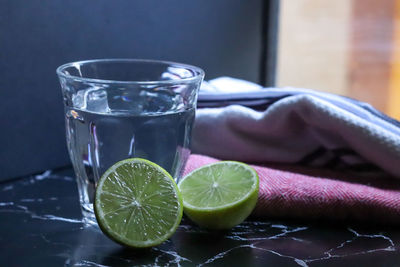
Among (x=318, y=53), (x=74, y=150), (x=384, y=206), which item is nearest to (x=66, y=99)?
(x=74, y=150)

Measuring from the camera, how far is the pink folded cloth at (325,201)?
2.54 ft

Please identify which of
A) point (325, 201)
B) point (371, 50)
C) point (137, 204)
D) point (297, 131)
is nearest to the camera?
point (137, 204)

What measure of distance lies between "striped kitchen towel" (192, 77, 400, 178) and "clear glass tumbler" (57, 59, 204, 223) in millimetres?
159

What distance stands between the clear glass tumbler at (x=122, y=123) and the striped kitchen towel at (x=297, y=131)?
16 centimetres

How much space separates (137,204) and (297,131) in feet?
1.18

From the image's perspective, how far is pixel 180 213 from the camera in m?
0.69

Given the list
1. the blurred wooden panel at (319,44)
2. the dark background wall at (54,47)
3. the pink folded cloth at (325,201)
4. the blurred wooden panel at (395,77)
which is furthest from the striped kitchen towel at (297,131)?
the blurred wooden panel at (395,77)

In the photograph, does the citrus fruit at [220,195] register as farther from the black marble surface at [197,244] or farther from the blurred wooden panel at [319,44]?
the blurred wooden panel at [319,44]

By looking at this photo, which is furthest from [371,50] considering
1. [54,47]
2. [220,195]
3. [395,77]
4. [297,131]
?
[220,195]

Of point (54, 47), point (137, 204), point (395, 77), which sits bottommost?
point (395, 77)

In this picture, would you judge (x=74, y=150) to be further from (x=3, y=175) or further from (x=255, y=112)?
(x=255, y=112)

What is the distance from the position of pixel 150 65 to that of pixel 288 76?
3.61ft

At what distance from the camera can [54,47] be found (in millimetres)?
971

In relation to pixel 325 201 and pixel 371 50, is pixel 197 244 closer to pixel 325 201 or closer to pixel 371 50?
pixel 325 201
